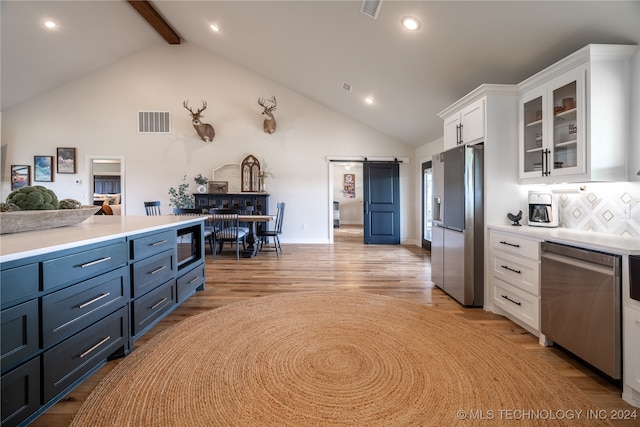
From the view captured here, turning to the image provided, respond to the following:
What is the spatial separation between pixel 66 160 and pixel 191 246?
5.72 metres

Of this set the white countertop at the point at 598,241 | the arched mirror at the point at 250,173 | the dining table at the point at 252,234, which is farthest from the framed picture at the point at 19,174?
the white countertop at the point at 598,241

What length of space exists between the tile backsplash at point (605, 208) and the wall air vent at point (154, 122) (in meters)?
7.24

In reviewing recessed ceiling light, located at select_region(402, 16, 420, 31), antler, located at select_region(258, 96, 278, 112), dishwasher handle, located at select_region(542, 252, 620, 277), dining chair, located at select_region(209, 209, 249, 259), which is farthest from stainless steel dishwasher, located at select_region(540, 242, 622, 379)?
antler, located at select_region(258, 96, 278, 112)

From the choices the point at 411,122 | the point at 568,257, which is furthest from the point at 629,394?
the point at 411,122

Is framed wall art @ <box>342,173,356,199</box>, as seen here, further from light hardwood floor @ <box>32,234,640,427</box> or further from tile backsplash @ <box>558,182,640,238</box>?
tile backsplash @ <box>558,182,640,238</box>

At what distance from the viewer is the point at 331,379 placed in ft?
5.21

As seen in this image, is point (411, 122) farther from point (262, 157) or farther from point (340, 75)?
point (262, 157)

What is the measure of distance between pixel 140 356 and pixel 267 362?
33.6 inches

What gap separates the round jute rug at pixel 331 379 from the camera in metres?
1.31

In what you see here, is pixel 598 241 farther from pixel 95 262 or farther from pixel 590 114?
pixel 95 262

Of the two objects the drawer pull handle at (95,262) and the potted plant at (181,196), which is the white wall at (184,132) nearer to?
the potted plant at (181,196)

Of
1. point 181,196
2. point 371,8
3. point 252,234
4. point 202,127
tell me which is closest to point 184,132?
point 202,127

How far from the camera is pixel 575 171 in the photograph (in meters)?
2.07

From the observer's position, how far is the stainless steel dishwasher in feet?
5.00
